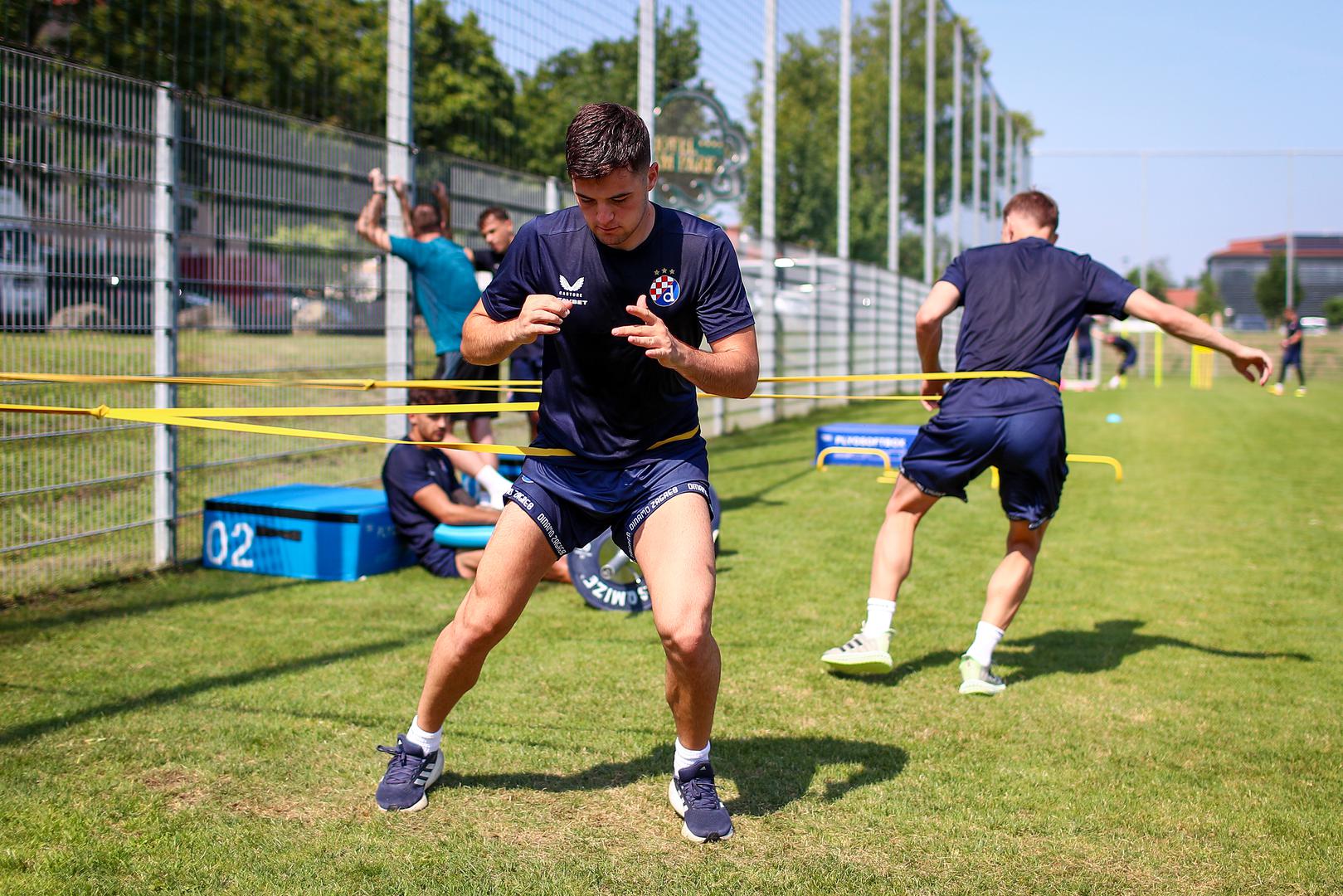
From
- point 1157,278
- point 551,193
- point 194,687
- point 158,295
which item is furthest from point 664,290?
point 1157,278

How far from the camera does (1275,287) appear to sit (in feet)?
151

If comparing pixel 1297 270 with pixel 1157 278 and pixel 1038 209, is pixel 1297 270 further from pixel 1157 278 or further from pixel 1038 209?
pixel 1038 209

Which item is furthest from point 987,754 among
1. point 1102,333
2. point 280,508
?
point 1102,333

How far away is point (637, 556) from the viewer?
11.4 ft

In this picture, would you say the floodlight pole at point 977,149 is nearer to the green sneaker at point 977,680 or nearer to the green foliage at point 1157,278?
the green foliage at point 1157,278

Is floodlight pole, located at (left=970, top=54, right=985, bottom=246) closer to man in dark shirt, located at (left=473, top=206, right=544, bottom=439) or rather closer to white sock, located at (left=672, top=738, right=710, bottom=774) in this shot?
man in dark shirt, located at (left=473, top=206, right=544, bottom=439)

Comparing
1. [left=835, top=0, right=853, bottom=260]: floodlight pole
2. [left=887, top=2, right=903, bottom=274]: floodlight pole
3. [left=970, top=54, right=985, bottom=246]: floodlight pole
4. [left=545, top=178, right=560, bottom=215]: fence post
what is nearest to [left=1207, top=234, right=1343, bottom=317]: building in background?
[left=970, top=54, right=985, bottom=246]: floodlight pole

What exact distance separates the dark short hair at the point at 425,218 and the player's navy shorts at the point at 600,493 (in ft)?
15.2

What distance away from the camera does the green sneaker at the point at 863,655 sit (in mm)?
4879

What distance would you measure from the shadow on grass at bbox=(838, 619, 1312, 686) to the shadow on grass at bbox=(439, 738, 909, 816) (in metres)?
0.91

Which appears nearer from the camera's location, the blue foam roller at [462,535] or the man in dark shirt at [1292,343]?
the blue foam roller at [462,535]

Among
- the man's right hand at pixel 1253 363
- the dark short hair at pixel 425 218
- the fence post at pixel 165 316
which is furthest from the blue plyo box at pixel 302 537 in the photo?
the man's right hand at pixel 1253 363

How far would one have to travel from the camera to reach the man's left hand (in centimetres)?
292

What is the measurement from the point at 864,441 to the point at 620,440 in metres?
9.25
